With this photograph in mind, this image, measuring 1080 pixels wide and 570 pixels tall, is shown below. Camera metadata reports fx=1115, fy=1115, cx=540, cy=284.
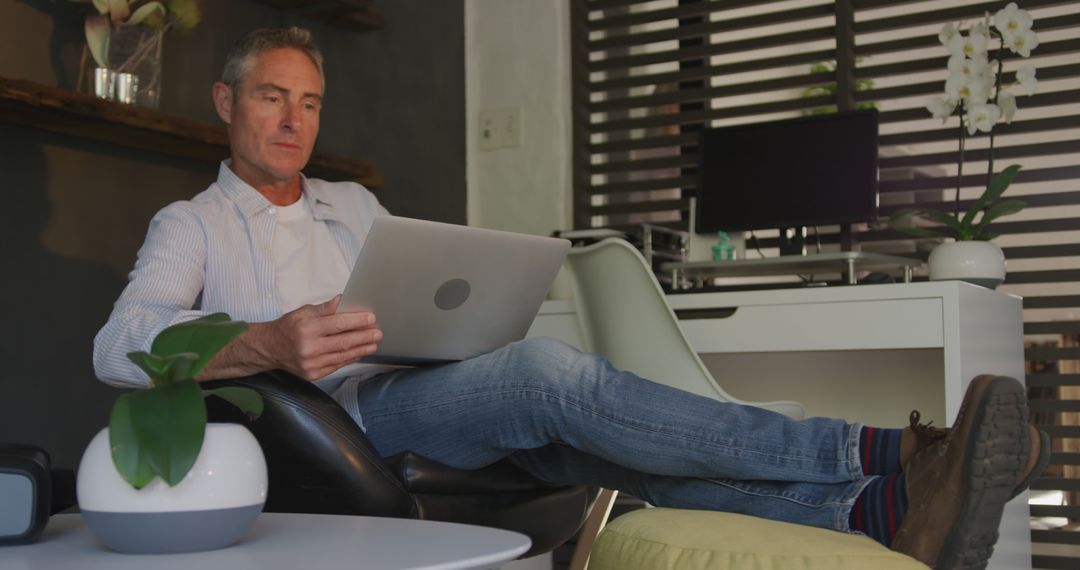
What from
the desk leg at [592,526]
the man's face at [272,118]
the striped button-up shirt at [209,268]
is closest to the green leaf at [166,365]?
the striped button-up shirt at [209,268]


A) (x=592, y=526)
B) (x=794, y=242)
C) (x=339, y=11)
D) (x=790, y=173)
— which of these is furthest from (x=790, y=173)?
(x=339, y=11)

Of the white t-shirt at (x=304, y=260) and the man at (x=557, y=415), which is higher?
the white t-shirt at (x=304, y=260)

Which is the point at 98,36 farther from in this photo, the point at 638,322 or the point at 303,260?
the point at 638,322

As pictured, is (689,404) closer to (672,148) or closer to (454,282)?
(454,282)

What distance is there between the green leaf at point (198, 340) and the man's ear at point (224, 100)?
1219mm

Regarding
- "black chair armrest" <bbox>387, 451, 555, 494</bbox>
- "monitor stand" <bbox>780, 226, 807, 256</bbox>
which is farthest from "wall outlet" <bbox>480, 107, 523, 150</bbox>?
"black chair armrest" <bbox>387, 451, 555, 494</bbox>

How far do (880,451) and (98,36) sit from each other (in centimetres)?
164

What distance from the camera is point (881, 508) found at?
57.9 inches

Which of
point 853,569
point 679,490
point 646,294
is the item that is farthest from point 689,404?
point 646,294

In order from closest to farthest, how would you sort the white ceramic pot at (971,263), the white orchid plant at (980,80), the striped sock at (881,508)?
the striped sock at (881,508), the white ceramic pot at (971,263), the white orchid plant at (980,80)

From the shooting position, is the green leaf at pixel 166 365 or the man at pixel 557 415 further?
the man at pixel 557 415

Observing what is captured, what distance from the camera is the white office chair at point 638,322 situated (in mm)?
2305

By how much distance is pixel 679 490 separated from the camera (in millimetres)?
1653

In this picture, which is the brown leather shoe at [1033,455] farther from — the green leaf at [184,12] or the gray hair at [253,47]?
the green leaf at [184,12]
